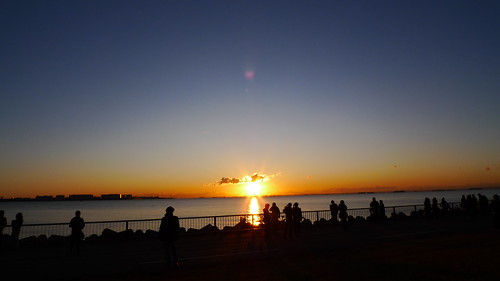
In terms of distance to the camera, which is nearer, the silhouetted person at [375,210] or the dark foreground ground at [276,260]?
the dark foreground ground at [276,260]

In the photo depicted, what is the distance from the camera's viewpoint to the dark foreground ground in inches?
399

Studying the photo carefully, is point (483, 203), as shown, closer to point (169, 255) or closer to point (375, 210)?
point (375, 210)

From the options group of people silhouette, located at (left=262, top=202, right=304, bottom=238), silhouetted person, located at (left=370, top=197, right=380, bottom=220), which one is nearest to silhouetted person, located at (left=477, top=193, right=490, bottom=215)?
silhouetted person, located at (left=370, top=197, right=380, bottom=220)

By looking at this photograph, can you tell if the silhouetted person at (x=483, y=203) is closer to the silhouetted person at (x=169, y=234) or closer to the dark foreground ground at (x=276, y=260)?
the dark foreground ground at (x=276, y=260)

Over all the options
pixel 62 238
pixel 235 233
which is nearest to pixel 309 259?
pixel 235 233

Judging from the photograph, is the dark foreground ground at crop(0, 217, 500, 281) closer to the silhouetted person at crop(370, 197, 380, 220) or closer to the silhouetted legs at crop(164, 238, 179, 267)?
the silhouetted legs at crop(164, 238, 179, 267)

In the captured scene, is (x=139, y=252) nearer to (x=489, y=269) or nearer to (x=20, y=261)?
(x=20, y=261)

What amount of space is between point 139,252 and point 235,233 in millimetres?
7679

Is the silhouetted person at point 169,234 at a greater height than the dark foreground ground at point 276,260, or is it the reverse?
the silhouetted person at point 169,234

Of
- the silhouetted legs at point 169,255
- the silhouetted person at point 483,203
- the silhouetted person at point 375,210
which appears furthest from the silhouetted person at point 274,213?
the silhouetted person at point 483,203

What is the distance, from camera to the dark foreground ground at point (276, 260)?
33.2 ft

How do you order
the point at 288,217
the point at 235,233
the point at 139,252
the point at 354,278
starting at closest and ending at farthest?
the point at 354,278
the point at 139,252
the point at 288,217
the point at 235,233

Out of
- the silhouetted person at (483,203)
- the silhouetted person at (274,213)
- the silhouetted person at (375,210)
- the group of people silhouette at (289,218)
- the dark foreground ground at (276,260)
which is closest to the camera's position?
the dark foreground ground at (276,260)

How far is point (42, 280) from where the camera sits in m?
→ 10.4
